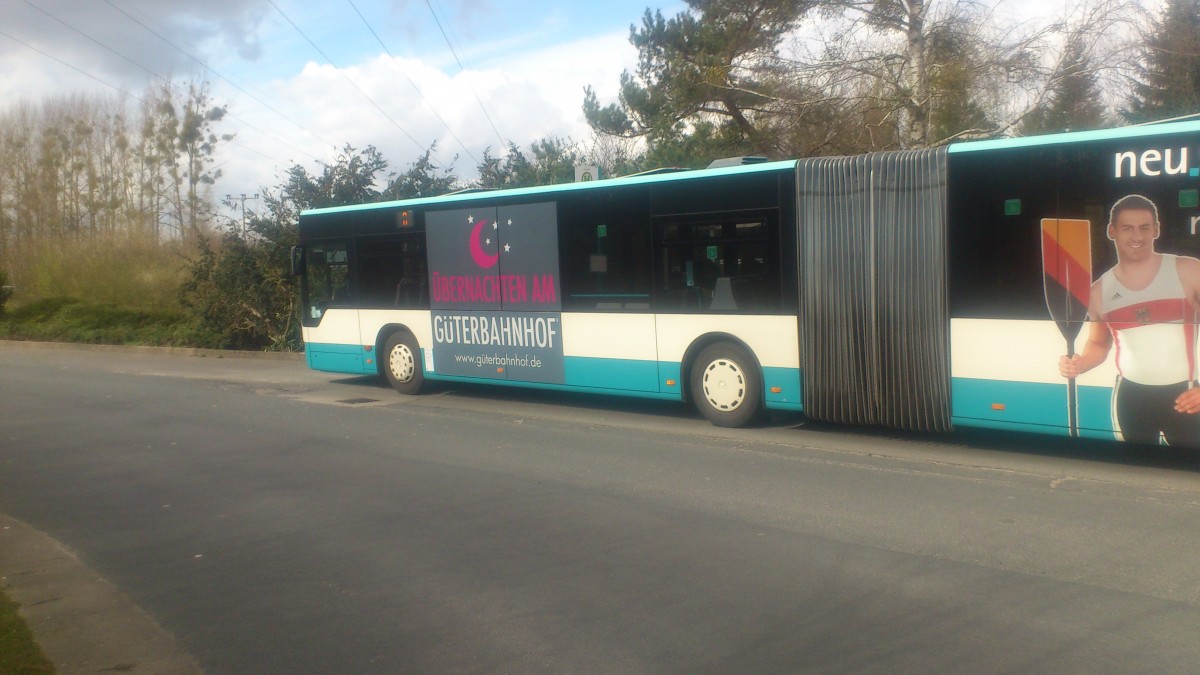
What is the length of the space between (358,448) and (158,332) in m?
19.9

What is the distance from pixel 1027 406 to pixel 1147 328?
123cm

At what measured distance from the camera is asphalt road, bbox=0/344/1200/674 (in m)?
5.04

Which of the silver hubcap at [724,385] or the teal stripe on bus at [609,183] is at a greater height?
the teal stripe on bus at [609,183]

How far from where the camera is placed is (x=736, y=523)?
7.42 metres

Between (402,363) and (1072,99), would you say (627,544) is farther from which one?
(1072,99)

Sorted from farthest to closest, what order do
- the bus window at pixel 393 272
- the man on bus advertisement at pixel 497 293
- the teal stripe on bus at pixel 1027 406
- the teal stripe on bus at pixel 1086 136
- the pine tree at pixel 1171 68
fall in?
the pine tree at pixel 1171 68, the bus window at pixel 393 272, the man on bus advertisement at pixel 497 293, the teal stripe on bus at pixel 1027 406, the teal stripe on bus at pixel 1086 136

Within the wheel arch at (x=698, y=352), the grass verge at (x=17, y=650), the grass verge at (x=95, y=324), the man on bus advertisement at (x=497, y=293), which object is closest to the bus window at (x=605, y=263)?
the man on bus advertisement at (x=497, y=293)

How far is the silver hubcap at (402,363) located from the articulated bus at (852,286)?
0.07 m

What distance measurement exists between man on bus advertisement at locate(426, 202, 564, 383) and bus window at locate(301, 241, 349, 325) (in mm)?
2041

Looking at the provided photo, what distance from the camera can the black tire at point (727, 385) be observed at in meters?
11.5

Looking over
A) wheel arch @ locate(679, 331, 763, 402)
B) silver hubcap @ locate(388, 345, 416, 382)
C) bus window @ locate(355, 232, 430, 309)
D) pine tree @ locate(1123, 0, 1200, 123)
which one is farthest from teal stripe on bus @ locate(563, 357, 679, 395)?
pine tree @ locate(1123, 0, 1200, 123)

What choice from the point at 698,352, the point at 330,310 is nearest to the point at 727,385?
the point at 698,352

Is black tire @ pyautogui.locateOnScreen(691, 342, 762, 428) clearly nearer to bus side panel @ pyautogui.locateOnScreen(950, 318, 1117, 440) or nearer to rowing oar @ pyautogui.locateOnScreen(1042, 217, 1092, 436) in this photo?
bus side panel @ pyautogui.locateOnScreen(950, 318, 1117, 440)

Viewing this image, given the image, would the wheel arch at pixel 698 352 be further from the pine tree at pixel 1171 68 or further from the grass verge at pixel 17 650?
the pine tree at pixel 1171 68
